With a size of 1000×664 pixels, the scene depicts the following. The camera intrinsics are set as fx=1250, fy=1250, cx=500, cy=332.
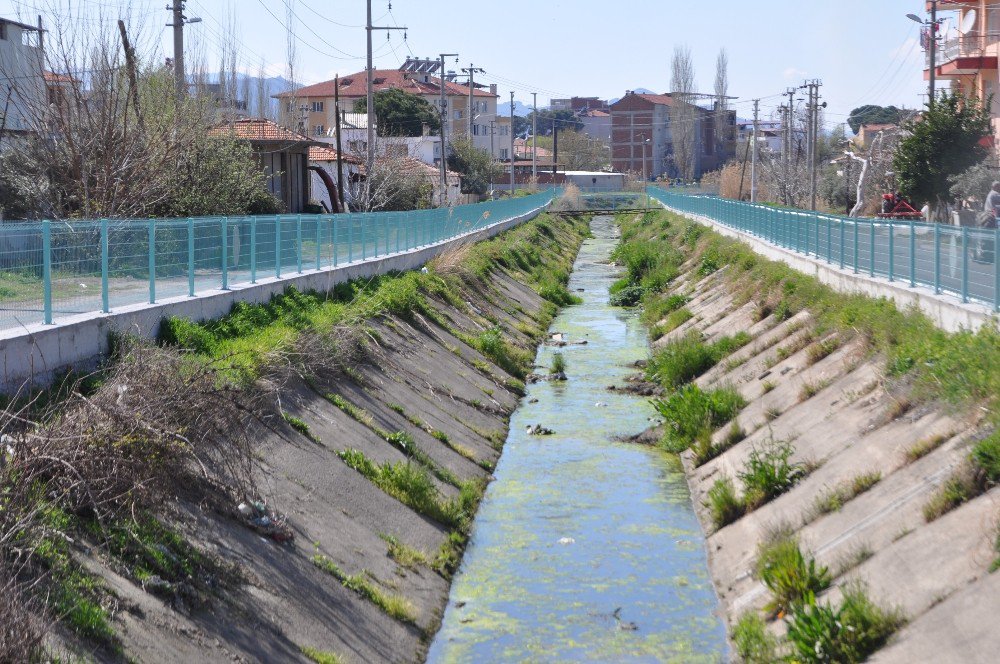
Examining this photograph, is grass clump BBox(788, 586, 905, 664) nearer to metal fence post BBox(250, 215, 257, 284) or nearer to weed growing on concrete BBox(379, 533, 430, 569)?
weed growing on concrete BBox(379, 533, 430, 569)

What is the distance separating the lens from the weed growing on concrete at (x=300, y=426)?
46.5ft

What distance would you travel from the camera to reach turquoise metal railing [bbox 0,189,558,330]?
12156mm

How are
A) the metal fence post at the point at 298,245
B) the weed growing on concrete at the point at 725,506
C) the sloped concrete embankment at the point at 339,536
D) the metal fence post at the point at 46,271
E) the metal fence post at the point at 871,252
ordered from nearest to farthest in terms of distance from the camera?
the sloped concrete embankment at the point at 339,536 → the metal fence post at the point at 46,271 → the weed growing on concrete at the point at 725,506 → the metal fence post at the point at 871,252 → the metal fence post at the point at 298,245

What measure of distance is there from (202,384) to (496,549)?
15.6 feet

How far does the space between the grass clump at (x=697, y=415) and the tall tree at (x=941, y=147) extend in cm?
2416

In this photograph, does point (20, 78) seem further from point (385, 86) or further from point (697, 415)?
point (385, 86)

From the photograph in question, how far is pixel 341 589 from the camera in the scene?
36.3 feet

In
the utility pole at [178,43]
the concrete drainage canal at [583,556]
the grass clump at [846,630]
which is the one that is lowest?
the concrete drainage canal at [583,556]

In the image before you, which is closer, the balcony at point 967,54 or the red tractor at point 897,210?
the red tractor at point 897,210

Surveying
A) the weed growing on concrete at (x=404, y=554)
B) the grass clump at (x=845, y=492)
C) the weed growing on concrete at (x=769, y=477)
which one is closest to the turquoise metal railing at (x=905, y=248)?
the weed growing on concrete at (x=769, y=477)

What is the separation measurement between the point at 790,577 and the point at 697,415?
26.8 ft

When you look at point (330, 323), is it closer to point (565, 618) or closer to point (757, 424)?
point (757, 424)

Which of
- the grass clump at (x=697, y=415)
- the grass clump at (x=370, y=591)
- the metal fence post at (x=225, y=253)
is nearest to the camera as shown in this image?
the grass clump at (x=370, y=591)

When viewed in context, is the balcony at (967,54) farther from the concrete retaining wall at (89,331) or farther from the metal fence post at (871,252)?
the concrete retaining wall at (89,331)
